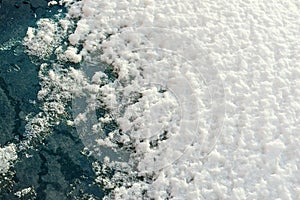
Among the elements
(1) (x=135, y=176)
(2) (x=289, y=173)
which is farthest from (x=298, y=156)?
(1) (x=135, y=176)

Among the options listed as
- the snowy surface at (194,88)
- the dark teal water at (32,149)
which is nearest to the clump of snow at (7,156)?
the dark teal water at (32,149)

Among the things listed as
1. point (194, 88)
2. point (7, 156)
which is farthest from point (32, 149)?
point (194, 88)

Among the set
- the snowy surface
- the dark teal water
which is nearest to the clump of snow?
the dark teal water

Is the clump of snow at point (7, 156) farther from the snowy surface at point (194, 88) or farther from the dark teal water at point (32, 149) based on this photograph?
the snowy surface at point (194, 88)

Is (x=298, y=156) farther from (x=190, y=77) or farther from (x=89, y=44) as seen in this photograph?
(x=89, y=44)

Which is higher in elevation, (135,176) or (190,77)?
(190,77)

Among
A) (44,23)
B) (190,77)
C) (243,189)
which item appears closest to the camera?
(243,189)
